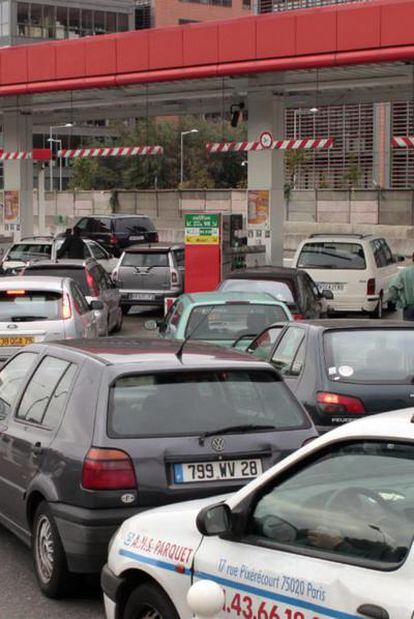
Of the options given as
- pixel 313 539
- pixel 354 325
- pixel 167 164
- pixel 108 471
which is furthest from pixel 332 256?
pixel 167 164

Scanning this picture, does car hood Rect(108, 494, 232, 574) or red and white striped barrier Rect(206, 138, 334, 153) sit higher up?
red and white striped barrier Rect(206, 138, 334, 153)

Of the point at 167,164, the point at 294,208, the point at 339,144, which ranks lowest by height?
the point at 294,208

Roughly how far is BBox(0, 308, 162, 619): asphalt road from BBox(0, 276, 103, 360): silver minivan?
20.5ft

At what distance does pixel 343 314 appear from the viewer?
74.7 ft

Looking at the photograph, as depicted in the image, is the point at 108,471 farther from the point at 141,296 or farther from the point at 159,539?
the point at 141,296

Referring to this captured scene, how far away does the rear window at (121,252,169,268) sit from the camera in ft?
79.3

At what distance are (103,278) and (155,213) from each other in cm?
3363

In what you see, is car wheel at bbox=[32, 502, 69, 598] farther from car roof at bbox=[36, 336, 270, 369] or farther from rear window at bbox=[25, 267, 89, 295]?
rear window at bbox=[25, 267, 89, 295]

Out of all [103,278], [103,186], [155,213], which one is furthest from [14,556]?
[103,186]

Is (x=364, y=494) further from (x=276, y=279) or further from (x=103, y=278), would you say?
(x=103, y=278)

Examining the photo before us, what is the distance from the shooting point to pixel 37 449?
6.57 meters

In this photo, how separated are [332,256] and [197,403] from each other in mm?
16526

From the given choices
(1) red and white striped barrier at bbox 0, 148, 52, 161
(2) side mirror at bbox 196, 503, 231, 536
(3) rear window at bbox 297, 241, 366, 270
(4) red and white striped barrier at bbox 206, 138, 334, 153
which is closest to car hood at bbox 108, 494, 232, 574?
(2) side mirror at bbox 196, 503, 231, 536

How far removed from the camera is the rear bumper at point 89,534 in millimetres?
5879
